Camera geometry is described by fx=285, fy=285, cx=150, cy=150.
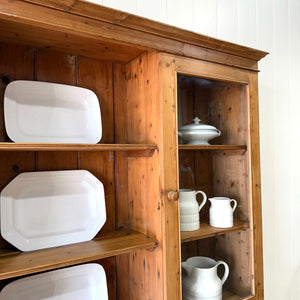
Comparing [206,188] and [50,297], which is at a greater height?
[206,188]

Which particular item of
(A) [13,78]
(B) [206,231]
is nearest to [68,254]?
(B) [206,231]

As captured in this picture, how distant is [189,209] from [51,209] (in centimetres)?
55

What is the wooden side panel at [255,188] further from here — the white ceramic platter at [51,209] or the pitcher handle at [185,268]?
the white ceramic platter at [51,209]

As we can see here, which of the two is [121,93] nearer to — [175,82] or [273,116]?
[175,82]

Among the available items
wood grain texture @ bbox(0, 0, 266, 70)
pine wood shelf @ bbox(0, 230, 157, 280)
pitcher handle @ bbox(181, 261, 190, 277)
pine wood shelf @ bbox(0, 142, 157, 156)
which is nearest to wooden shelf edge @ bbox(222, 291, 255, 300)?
pitcher handle @ bbox(181, 261, 190, 277)

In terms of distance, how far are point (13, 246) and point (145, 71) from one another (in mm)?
813

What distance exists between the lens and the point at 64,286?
109 centimetres

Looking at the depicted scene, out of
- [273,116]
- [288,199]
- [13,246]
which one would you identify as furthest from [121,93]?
[288,199]

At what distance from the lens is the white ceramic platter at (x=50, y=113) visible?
39.6 inches

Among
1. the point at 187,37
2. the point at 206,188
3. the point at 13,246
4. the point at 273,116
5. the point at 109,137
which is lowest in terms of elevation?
the point at 13,246

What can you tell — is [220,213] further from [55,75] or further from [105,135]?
[55,75]

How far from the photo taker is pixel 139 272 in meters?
1.18

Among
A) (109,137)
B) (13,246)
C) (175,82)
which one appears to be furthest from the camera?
(109,137)

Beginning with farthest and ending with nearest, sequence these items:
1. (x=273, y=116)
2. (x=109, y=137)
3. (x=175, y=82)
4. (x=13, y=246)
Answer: (x=273, y=116) < (x=109, y=137) < (x=175, y=82) < (x=13, y=246)
